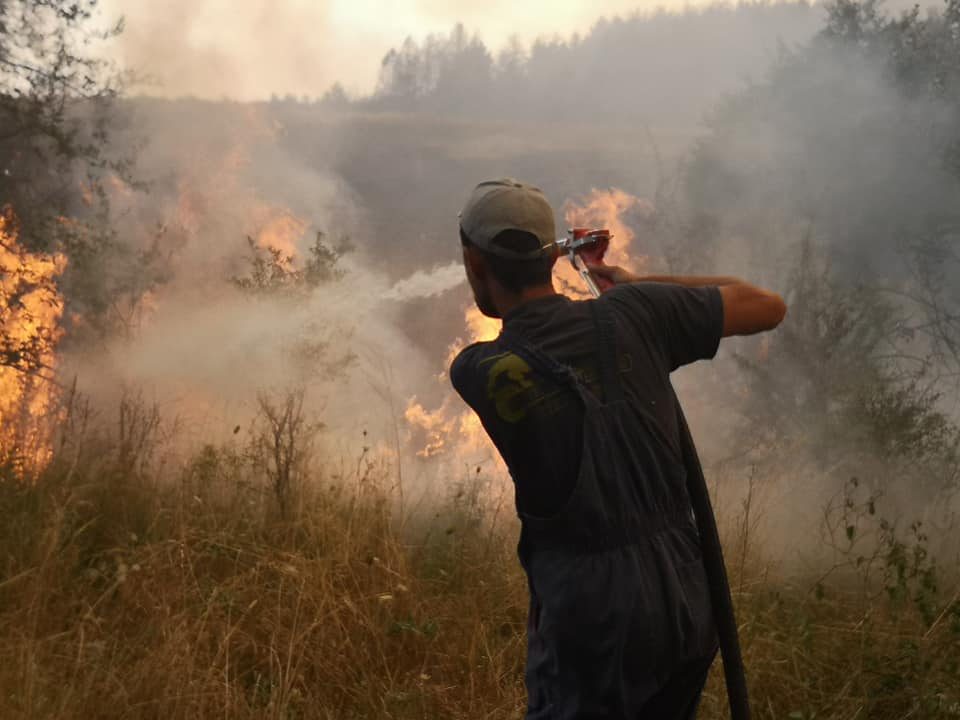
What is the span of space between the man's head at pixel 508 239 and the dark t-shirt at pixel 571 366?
0.07 metres

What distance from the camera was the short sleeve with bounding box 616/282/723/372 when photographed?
6.27 ft

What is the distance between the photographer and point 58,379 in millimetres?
8031

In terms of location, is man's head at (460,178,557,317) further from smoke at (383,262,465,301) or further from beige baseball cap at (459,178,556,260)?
smoke at (383,262,465,301)

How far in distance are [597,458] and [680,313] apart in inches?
14.5

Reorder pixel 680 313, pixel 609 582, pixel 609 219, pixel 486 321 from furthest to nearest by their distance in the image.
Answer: pixel 609 219 < pixel 486 321 < pixel 680 313 < pixel 609 582

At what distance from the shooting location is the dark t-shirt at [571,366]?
1.83 meters

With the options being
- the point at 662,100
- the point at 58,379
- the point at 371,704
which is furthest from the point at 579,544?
the point at 662,100

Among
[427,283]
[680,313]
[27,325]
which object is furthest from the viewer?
[427,283]

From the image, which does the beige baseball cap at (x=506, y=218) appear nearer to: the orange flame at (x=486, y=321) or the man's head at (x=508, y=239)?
the man's head at (x=508, y=239)

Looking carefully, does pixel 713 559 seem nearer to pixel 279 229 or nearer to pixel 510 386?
pixel 510 386

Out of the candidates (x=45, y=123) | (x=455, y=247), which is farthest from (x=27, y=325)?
(x=455, y=247)

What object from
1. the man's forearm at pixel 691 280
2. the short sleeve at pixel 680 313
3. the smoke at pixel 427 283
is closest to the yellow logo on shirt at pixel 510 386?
the short sleeve at pixel 680 313

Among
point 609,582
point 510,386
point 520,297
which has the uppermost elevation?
point 520,297

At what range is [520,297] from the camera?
1.99m
